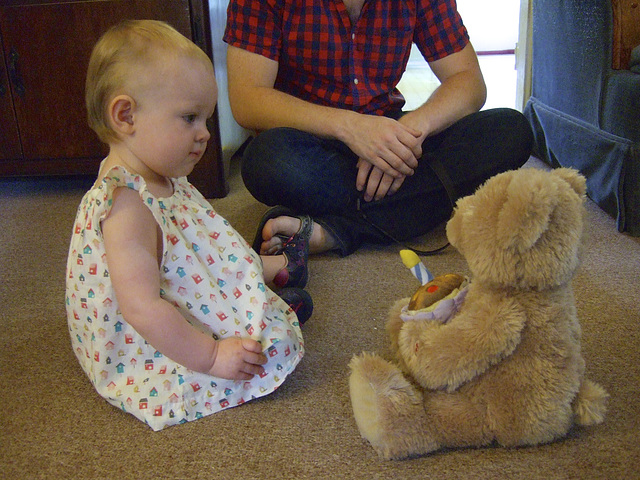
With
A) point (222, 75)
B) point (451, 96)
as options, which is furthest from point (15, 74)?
point (451, 96)

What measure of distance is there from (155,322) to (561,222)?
0.43 metres

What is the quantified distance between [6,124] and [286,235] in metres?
0.88

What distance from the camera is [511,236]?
575mm

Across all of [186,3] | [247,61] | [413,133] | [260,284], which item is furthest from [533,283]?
[186,3]

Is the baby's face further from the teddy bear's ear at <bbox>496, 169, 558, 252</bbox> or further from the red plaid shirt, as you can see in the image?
the red plaid shirt

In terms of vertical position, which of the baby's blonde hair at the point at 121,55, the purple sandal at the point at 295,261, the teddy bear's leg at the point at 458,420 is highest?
the baby's blonde hair at the point at 121,55

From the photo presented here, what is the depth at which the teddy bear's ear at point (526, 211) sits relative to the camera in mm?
562

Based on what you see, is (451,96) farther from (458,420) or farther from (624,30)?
(458,420)

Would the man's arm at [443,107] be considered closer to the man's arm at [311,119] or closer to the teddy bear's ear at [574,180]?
the man's arm at [311,119]

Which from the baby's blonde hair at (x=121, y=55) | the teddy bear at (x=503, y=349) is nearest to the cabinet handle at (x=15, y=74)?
the baby's blonde hair at (x=121, y=55)

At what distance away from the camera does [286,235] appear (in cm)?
113

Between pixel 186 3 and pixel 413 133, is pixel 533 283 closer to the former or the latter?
pixel 413 133

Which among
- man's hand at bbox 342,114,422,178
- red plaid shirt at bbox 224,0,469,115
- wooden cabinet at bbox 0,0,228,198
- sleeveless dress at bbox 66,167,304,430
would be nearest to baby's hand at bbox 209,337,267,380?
sleeveless dress at bbox 66,167,304,430

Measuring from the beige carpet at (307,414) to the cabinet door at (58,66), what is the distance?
53 centimetres
